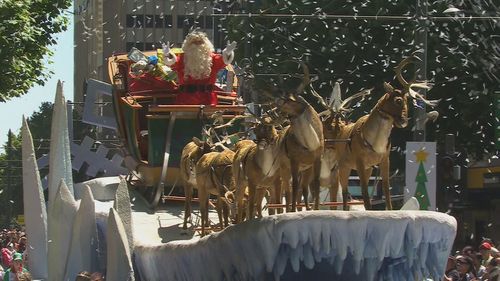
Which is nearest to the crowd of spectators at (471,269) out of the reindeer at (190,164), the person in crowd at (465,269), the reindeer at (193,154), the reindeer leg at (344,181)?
the person in crowd at (465,269)

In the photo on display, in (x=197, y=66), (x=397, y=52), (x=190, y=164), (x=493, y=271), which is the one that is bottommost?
(x=493, y=271)

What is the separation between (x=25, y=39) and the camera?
23891mm

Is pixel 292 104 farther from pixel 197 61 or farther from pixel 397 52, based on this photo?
pixel 397 52

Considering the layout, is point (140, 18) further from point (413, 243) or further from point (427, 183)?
point (413, 243)

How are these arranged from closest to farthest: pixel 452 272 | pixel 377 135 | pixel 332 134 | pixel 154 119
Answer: pixel 377 135, pixel 332 134, pixel 452 272, pixel 154 119

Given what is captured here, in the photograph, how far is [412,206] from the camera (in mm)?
12695

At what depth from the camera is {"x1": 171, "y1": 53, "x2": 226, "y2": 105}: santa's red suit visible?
17.3 meters

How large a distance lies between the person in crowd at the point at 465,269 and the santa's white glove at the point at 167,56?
491cm

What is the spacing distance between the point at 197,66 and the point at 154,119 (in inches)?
41.3

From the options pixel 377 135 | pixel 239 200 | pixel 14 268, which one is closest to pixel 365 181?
pixel 377 135

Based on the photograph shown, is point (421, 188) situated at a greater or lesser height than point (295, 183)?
lesser

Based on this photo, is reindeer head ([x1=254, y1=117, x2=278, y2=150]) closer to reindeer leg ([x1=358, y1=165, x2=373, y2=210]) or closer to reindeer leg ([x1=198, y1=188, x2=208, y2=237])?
reindeer leg ([x1=358, y1=165, x2=373, y2=210])

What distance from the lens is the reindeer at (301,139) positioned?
11.1 m

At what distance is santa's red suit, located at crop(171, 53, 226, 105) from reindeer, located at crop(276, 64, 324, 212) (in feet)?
19.0
